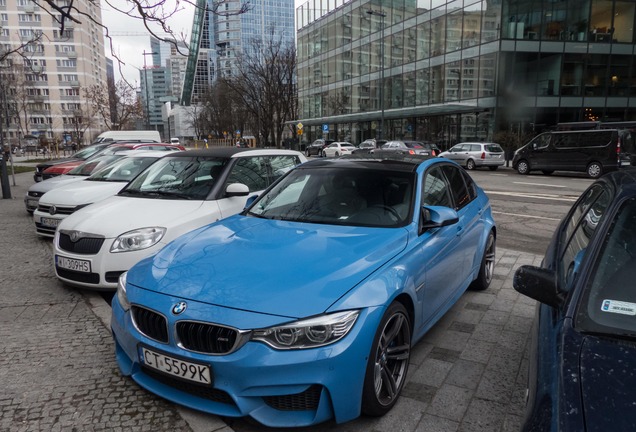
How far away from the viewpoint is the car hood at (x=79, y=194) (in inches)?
280

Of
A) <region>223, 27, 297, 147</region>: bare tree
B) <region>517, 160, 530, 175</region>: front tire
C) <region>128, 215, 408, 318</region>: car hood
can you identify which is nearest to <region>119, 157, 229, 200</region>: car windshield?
<region>128, 215, 408, 318</region>: car hood

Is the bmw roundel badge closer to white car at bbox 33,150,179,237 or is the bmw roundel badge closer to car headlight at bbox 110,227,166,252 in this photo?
car headlight at bbox 110,227,166,252

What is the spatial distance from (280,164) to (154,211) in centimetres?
231

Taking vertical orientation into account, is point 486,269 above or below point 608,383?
below

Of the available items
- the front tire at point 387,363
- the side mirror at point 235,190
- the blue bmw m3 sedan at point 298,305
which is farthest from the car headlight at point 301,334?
the side mirror at point 235,190

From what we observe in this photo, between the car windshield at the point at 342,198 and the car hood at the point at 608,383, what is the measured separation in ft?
6.05

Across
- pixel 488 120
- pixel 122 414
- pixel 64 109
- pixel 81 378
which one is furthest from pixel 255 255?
pixel 64 109

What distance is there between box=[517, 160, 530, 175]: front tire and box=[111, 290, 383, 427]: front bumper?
21.7 meters

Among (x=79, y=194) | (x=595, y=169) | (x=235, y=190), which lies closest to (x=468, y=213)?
(x=235, y=190)

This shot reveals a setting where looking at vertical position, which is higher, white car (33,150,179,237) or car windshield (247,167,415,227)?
car windshield (247,167,415,227)

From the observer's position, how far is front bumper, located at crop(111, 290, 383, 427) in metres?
2.35

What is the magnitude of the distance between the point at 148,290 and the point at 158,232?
211 centimetres

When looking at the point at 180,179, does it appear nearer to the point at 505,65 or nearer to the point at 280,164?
the point at 280,164

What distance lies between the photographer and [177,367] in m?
2.54
